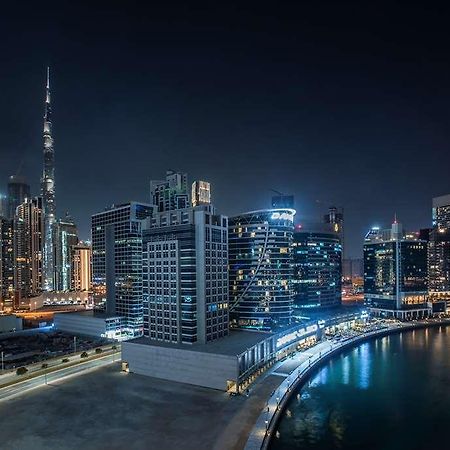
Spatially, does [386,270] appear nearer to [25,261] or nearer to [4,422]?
[4,422]

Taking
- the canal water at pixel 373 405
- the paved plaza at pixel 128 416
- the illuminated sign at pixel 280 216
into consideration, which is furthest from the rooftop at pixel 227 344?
the illuminated sign at pixel 280 216

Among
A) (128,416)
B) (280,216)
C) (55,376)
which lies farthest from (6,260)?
(128,416)

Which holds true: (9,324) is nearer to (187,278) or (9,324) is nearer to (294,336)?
(187,278)

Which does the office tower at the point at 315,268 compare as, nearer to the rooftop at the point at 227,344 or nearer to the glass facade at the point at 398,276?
the glass facade at the point at 398,276

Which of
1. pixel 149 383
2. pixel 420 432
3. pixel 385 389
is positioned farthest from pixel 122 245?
pixel 420 432

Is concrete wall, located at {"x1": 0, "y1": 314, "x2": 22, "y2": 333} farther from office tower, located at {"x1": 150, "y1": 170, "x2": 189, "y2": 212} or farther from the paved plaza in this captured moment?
the paved plaza

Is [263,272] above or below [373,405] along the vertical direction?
above
